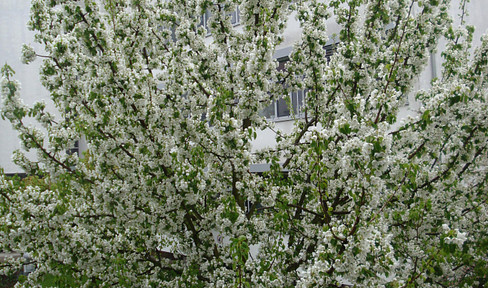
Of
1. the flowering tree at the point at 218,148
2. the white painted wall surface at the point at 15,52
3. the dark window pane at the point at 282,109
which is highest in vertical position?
the white painted wall surface at the point at 15,52

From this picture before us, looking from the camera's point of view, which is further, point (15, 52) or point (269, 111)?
point (15, 52)

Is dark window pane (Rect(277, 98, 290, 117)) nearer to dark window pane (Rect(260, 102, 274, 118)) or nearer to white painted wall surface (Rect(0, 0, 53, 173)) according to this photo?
dark window pane (Rect(260, 102, 274, 118))

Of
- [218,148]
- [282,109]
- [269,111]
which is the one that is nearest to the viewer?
[218,148]

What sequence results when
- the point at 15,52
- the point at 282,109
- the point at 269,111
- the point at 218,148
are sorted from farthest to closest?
the point at 15,52, the point at 269,111, the point at 282,109, the point at 218,148

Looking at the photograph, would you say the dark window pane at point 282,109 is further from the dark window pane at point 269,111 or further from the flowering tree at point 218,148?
the flowering tree at point 218,148

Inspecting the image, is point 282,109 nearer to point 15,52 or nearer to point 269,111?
point 269,111

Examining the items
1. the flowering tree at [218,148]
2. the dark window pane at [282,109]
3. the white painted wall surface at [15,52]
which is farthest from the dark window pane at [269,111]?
the white painted wall surface at [15,52]

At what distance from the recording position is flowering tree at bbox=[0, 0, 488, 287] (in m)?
4.45

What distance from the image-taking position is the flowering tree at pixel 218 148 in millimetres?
4445

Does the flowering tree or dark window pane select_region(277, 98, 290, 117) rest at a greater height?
dark window pane select_region(277, 98, 290, 117)

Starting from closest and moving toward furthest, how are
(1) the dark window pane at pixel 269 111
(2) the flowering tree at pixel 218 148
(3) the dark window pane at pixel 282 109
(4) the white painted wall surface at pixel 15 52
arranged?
(2) the flowering tree at pixel 218 148
(3) the dark window pane at pixel 282 109
(1) the dark window pane at pixel 269 111
(4) the white painted wall surface at pixel 15 52

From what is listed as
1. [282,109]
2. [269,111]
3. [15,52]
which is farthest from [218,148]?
[15,52]

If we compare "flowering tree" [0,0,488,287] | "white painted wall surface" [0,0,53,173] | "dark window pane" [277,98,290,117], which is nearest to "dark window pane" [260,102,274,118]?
"dark window pane" [277,98,290,117]

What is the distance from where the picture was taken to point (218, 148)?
4680mm
